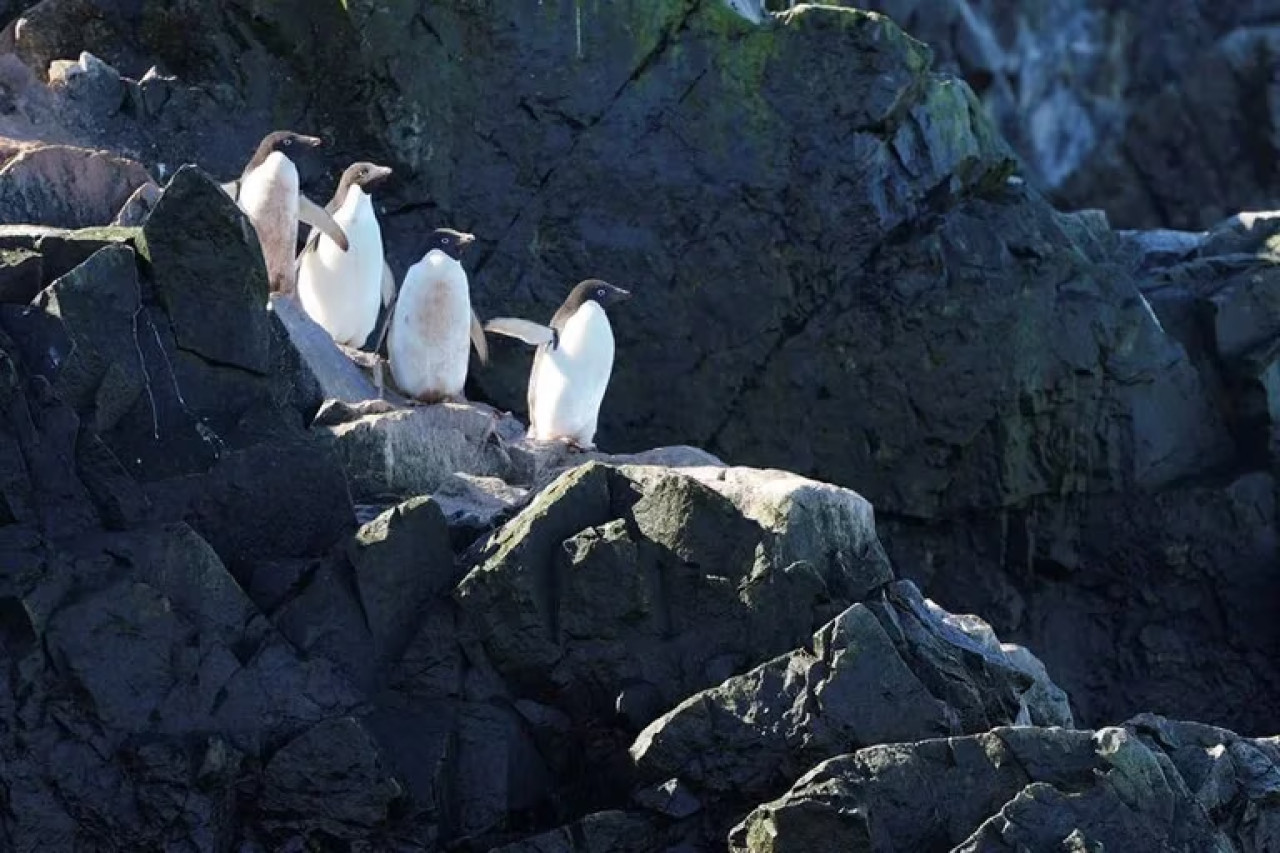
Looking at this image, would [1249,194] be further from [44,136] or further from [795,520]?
[795,520]

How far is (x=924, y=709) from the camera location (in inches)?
363

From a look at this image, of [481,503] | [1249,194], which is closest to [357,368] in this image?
[481,503]

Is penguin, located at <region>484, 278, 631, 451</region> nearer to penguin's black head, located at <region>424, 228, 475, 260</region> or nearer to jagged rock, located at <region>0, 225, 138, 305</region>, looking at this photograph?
penguin's black head, located at <region>424, 228, 475, 260</region>

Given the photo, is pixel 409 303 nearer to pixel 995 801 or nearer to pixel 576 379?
pixel 576 379

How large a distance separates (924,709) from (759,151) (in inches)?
301

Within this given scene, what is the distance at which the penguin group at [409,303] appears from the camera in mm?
12891

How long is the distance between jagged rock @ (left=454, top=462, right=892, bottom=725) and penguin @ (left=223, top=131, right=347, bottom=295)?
4.18 metres

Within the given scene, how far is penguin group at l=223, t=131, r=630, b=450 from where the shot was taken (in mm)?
12891

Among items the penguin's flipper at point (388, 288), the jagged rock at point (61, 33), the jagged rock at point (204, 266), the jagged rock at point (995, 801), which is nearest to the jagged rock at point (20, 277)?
the jagged rock at point (204, 266)

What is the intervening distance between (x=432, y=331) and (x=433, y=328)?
0.7 inches

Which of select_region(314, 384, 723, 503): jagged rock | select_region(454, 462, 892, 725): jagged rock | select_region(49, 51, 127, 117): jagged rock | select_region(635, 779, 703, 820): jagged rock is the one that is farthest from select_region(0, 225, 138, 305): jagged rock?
select_region(49, 51, 127, 117): jagged rock

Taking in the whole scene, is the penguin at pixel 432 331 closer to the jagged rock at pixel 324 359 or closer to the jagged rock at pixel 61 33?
the jagged rock at pixel 324 359

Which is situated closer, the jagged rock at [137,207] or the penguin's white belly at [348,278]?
the jagged rock at [137,207]

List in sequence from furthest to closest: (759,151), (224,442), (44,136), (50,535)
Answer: (759,151), (44,136), (224,442), (50,535)
